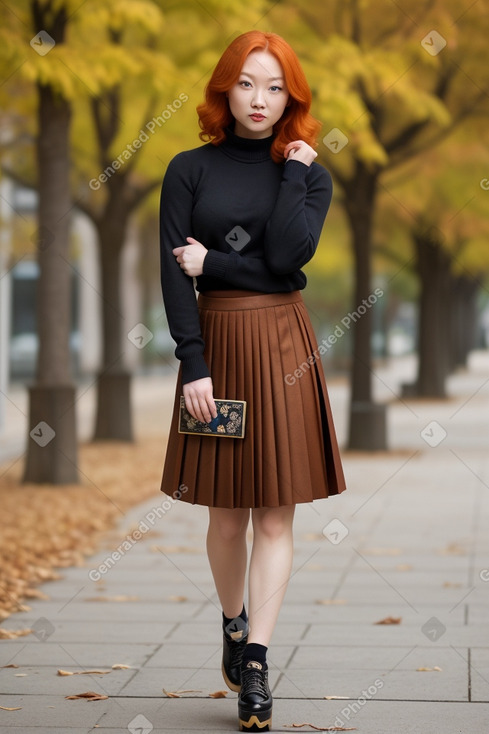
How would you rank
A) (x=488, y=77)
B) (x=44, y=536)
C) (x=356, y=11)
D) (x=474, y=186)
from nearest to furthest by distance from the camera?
(x=44, y=536) → (x=356, y=11) → (x=488, y=77) → (x=474, y=186)

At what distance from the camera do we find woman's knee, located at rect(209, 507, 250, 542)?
4055mm

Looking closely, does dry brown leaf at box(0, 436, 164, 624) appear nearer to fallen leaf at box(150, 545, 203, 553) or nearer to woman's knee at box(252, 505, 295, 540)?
fallen leaf at box(150, 545, 203, 553)

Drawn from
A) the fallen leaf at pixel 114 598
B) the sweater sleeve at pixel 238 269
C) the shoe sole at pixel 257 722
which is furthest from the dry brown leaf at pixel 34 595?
the sweater sleeve at pixel 238 269

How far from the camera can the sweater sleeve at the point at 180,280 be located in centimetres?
388

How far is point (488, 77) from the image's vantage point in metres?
14.3

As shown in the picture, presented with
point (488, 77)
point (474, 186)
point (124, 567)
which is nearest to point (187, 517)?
point (124, 567)

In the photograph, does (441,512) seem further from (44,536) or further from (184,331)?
(184,331)

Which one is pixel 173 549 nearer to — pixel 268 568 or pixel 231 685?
pixel 231 685

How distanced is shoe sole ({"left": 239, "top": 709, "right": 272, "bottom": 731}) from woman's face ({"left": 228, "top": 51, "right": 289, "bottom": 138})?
179 centimetres

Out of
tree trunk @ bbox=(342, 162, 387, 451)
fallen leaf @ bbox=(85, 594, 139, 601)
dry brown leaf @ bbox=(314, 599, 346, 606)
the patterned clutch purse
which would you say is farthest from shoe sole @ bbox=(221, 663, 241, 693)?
tree trunk @ bbox=(342, 162, 387, 451)

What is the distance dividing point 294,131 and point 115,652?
85.6 inches

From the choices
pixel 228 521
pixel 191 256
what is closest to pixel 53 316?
pixel 228 521

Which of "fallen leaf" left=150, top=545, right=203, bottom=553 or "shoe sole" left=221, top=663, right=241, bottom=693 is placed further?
"fallen leaf" left=150, top=545, right=203, bottom=553

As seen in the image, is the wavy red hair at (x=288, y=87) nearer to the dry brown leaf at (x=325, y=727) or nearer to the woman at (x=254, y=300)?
the woman at (x=254, y=300)
